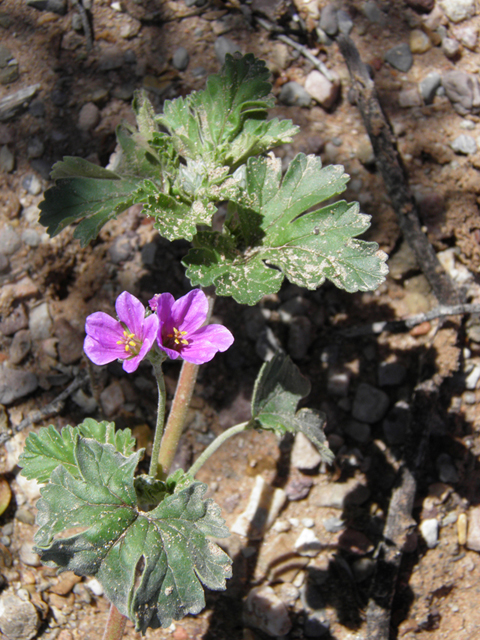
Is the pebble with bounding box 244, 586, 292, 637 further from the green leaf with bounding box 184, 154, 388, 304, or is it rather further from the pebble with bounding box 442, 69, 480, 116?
the pebble with bounding box 442, 69, 480, 116

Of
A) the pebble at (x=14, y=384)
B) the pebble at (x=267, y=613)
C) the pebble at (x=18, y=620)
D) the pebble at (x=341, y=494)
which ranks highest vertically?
the pebble at (x=14, y=384)

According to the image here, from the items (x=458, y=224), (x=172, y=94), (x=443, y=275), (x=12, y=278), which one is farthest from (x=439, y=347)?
(x=12, y=278)

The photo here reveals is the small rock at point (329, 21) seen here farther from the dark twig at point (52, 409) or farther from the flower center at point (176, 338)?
the dark twig at point (52, 409)

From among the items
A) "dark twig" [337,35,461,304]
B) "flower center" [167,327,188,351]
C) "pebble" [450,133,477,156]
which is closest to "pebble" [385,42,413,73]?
"dark twig" [337,35,461,304]

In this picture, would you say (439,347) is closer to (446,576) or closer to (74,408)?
(446,576)

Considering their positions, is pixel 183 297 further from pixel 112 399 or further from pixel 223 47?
pixel 223 47

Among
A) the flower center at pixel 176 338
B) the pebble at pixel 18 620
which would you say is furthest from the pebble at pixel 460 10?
the pebble at pixel 18 620

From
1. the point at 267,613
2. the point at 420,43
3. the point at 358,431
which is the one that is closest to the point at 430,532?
the point at 358,431
